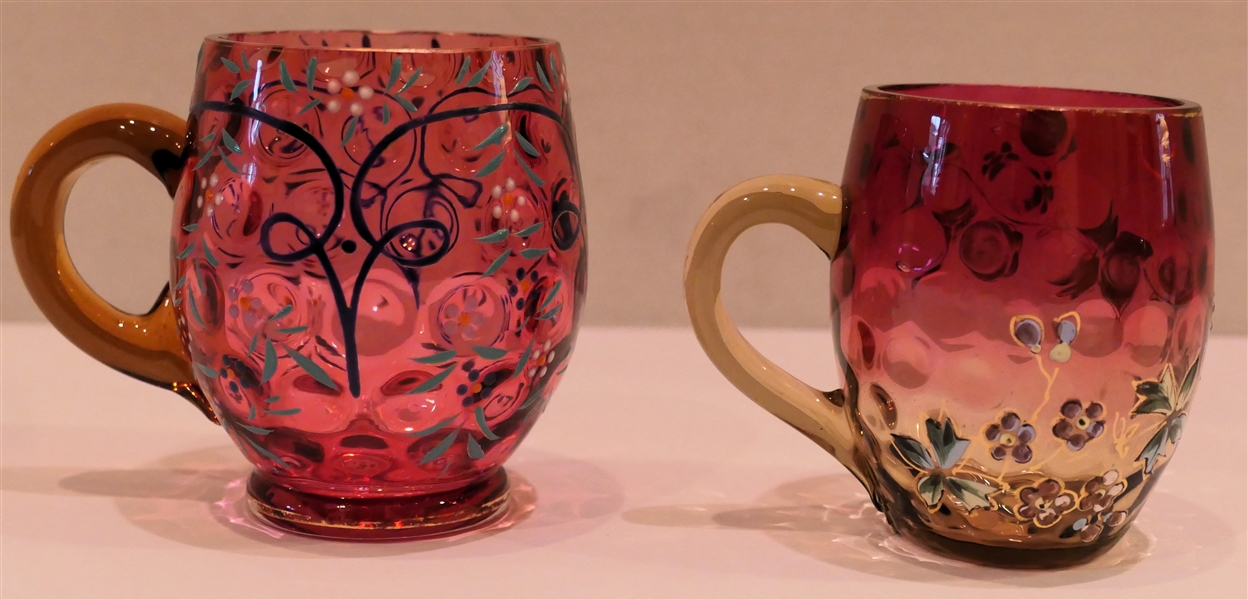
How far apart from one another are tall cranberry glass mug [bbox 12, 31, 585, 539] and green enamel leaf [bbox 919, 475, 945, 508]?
243 mm

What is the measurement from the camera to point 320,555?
0.89 metres

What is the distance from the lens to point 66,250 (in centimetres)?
94

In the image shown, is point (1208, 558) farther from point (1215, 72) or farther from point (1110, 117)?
point (1215, 72)

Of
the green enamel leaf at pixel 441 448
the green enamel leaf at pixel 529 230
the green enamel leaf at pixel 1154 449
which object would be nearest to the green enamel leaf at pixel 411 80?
the green enamel leaf at pixel 529 230

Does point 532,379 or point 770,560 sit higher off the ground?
point 532,379

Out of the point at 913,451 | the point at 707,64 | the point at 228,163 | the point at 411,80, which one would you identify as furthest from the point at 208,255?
the point at 707,64

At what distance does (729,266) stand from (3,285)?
866mm

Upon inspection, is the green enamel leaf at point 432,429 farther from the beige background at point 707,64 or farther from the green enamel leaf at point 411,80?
the beige background at point 707,64

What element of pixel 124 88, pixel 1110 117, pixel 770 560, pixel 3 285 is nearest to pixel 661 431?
pixel 770 560

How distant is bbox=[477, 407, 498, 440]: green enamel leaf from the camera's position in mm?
880

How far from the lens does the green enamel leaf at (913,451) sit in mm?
847

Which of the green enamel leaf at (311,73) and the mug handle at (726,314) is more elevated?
the green enamel leaf at (311,73)

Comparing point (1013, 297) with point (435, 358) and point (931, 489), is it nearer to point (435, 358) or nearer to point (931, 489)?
point (931, 489)

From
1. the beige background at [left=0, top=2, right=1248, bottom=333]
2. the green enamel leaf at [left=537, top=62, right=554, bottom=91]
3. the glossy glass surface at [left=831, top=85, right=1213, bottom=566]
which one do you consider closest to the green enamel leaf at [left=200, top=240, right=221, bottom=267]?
the green enamel leaf at [left=537, top=62, right=554, bottom=91]
